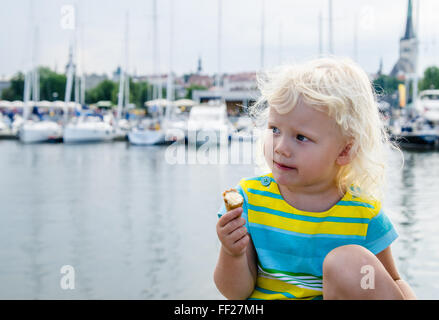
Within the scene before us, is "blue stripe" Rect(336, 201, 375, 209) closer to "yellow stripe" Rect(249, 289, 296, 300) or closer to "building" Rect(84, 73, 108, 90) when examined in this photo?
"yellow stripe" Rect(249, 289, 296, 300)

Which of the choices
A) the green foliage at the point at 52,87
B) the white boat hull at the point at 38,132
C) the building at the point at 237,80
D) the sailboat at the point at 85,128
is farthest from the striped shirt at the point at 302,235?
the building at the point at 237,80

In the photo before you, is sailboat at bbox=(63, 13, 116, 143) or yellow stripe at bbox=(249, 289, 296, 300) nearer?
yellow stripe at bbox=(249, 289, 296, 300)

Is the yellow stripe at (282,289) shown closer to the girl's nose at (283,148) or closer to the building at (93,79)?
the girl's nose at (283,148)

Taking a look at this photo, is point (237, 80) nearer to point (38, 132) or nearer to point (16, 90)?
point (16, 90)

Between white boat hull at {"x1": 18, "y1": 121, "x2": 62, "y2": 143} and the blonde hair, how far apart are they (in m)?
31.5

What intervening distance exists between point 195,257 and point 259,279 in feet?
15.3

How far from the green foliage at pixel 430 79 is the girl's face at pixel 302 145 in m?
57.9

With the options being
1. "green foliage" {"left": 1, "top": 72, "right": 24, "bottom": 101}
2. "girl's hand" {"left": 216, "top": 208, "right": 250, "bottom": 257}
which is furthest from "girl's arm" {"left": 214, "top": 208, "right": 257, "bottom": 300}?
"green foliage" {"left": 1, "top": 72, "right": 24, "bottom": 101}

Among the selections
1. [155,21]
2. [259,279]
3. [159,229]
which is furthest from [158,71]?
[259,279]

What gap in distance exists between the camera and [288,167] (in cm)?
159

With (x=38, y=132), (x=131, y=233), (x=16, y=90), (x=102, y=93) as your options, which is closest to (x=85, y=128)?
(x=38, y=132)

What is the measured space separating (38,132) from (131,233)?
1000 inches

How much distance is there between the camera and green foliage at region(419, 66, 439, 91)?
5709cm

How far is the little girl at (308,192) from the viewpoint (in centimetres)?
154
